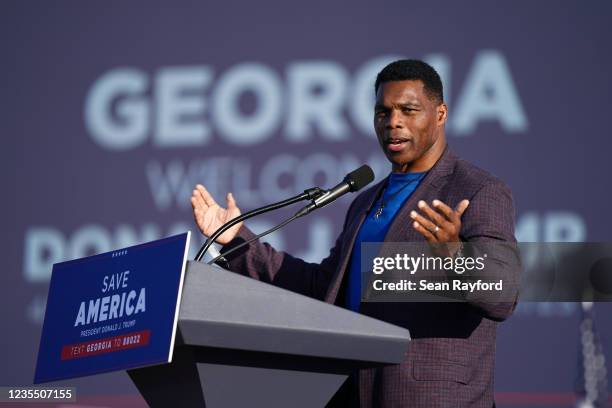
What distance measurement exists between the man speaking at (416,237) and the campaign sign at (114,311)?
50 centimetres

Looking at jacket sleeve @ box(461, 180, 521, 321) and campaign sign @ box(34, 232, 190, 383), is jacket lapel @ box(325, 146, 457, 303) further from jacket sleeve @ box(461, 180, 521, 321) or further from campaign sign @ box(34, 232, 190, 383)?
campaign sign @ box(34, 232, 190, 383)

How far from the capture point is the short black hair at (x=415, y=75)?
8.25 ft

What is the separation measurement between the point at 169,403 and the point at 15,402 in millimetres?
2631

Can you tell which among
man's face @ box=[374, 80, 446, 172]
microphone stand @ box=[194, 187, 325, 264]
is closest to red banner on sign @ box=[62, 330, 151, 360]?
microphone stand @ box=[194, 187, 325, 264]

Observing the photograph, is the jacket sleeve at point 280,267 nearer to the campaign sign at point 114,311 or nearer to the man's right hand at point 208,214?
the man's right hand at point 208,214

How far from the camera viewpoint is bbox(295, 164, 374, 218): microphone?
214 cm

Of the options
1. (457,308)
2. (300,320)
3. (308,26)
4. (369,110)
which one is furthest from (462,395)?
(308,26)

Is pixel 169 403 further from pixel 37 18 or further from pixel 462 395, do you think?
pixel 37 18

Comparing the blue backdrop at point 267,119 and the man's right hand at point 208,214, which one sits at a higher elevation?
the blue backdrop at point 267,119

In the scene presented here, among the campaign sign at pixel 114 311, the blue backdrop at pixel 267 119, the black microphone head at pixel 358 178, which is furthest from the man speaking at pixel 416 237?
the blue backdrop at pixel 267 119

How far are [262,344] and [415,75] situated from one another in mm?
1076

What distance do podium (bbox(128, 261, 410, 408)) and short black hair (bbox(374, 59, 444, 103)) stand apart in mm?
942

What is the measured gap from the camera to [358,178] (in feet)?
7.54

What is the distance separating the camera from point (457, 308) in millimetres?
2244
